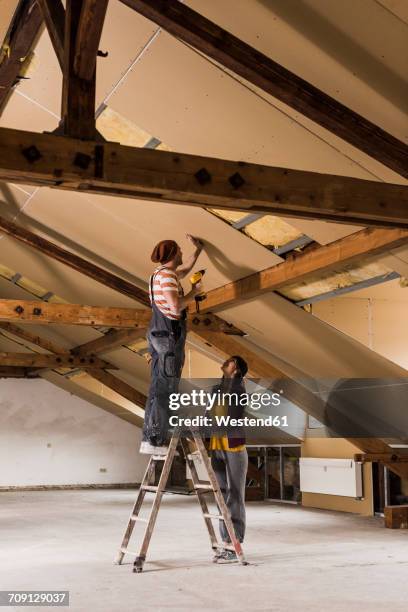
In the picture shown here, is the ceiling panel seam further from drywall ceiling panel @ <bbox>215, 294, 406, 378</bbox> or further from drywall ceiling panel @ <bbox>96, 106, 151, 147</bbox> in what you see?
drywall ceiling panel @ <bbox>215, 294, 406, 378</bbox>

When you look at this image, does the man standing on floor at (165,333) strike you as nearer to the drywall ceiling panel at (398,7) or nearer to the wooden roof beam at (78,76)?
the wooden roof beam at (78,76)

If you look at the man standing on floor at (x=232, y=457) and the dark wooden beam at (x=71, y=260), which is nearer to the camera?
the man standing on floor at (x=232, y=457)

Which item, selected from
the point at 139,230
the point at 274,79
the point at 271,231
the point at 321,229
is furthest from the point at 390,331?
the point at 274,79

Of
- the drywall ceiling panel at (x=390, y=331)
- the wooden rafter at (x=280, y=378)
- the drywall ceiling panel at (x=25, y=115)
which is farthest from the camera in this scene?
the wooden rafter at (x=280, y=378)

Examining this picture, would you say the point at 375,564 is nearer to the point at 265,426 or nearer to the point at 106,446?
the point at 265,426

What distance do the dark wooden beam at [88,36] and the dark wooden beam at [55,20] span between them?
21 centimetres

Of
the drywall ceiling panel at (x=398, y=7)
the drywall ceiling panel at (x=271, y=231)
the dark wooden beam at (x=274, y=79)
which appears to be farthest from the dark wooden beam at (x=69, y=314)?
the drywall ceiling panel at (x=398, y=7)

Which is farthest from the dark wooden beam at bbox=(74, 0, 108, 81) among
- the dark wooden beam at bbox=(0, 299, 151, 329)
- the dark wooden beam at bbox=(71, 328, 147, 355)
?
the dark wooden beam at bbox=(71, 328, 147, 355)

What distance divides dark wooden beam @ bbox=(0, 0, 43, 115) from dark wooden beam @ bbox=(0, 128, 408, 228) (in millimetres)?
1184

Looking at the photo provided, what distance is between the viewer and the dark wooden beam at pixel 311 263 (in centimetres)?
465

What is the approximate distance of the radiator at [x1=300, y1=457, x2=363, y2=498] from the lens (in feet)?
26.5

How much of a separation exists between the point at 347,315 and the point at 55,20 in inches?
148

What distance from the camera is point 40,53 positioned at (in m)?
4.42

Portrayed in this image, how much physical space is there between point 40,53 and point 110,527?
172 inches
